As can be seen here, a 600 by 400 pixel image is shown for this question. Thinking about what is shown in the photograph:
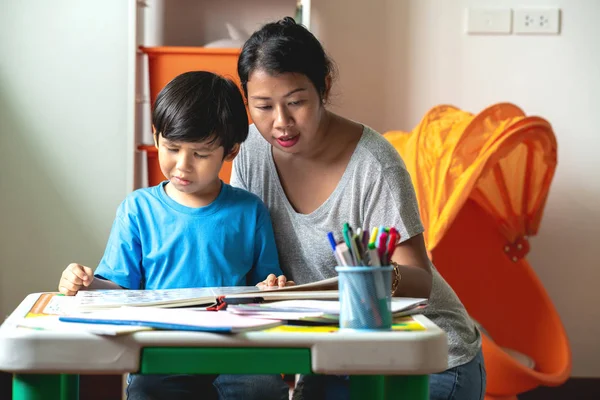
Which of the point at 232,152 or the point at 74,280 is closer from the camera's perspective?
the point at 74,280

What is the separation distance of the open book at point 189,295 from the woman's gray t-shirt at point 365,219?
334mm

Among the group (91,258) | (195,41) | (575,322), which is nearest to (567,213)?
(575,322)

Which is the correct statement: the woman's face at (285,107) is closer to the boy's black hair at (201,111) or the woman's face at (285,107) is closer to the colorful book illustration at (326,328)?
the boy's black hair at (201,111)

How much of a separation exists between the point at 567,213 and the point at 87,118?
1.85 meters

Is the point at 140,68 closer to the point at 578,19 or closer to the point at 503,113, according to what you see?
the point at 503,113

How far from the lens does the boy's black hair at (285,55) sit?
1.37 m

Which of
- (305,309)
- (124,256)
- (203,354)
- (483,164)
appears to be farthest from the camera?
(483,164)

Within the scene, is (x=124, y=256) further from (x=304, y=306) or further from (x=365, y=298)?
(x=365, y=298)

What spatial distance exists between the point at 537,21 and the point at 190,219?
2.09m

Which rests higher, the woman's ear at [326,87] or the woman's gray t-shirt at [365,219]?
the woman's ear at [326,87]

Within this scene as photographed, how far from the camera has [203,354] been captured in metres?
0.76

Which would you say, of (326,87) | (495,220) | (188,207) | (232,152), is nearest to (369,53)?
(495,220)

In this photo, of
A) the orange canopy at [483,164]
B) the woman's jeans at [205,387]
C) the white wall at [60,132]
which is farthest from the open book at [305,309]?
the white wall at [60,132]

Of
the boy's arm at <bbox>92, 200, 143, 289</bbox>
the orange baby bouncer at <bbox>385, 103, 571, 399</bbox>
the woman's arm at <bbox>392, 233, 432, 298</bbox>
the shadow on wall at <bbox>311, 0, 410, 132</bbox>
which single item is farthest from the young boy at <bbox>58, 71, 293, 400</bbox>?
the shadow on wall at <bbox>311, 0, 410, 132</bbox>
